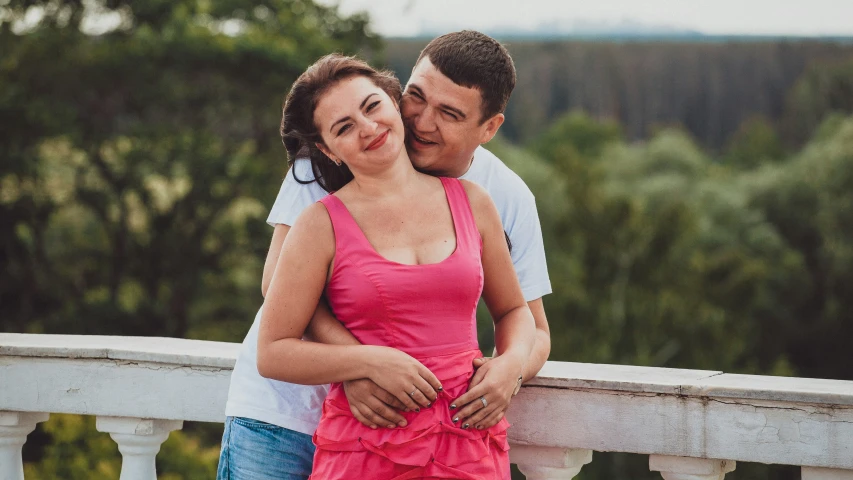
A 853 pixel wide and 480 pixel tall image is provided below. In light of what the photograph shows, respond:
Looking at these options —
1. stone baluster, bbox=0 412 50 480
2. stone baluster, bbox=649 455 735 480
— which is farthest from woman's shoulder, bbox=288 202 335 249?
stone baluster, bbox=0 412 50 480

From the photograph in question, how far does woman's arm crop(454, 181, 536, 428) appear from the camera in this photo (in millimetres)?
2016

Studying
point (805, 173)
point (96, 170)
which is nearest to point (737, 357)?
point (805, 173)

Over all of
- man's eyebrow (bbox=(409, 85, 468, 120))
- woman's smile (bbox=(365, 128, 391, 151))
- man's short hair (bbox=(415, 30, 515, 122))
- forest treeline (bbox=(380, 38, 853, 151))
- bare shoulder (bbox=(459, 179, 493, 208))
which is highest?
forest treeline (bbox=(380, 38, 853, 151))

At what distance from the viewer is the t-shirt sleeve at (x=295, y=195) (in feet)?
7.48

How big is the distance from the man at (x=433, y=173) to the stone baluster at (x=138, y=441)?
307 millimetres

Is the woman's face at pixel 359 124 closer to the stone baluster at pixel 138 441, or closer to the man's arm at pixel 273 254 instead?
the man's arm at pixel 273 254

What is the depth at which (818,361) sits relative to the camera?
31562 millimetres

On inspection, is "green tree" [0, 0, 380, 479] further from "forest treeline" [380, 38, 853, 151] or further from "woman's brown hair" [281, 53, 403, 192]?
"forest treeline" [380, 38, 853, 151]

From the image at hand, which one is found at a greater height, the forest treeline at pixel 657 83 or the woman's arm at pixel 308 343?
the forest treeline at pixel 657 83

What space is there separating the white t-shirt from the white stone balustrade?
191 mm

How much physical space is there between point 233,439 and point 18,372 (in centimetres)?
70

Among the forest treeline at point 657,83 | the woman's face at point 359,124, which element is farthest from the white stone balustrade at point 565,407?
the forest treeline at point 657,83

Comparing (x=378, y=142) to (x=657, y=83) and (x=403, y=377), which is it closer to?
(x=403, y=377)

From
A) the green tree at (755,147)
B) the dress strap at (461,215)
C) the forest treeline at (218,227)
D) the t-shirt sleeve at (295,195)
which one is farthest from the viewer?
the green tree at (755,147)
